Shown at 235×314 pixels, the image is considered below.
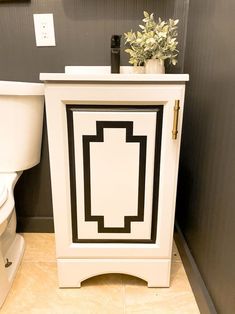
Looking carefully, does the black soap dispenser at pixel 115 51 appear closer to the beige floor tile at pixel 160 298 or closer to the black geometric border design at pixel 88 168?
the black geometric border design at pixel 88 168

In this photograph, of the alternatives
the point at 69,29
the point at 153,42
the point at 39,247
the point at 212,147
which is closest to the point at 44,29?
the point at 69,29

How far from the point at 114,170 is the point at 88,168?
3.4 inches

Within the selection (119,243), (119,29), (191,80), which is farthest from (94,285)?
(119,29)

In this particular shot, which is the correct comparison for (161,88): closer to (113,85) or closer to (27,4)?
(113,85)

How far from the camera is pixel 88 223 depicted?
86 centimetres

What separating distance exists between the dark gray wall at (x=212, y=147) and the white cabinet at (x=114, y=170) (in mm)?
124

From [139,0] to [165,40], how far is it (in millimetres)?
279

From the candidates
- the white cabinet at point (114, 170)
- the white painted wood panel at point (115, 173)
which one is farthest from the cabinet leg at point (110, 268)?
the white painted wood panel at point (115, 173)

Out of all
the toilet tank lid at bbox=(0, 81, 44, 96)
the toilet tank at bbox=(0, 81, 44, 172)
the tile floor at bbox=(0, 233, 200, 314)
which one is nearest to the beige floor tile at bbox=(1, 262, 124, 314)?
the tile floor at bbox=(0, 233, 200, 314)

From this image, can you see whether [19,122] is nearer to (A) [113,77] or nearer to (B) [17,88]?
(B) [17,88]

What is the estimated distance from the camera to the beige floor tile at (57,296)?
870 mm

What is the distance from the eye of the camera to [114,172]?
2.65 ft

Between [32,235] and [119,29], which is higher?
[119,29]

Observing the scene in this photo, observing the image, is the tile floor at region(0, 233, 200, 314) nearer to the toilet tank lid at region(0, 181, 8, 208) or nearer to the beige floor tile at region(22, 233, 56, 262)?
the beige floor tile at region(22, 233, 56, 262)
